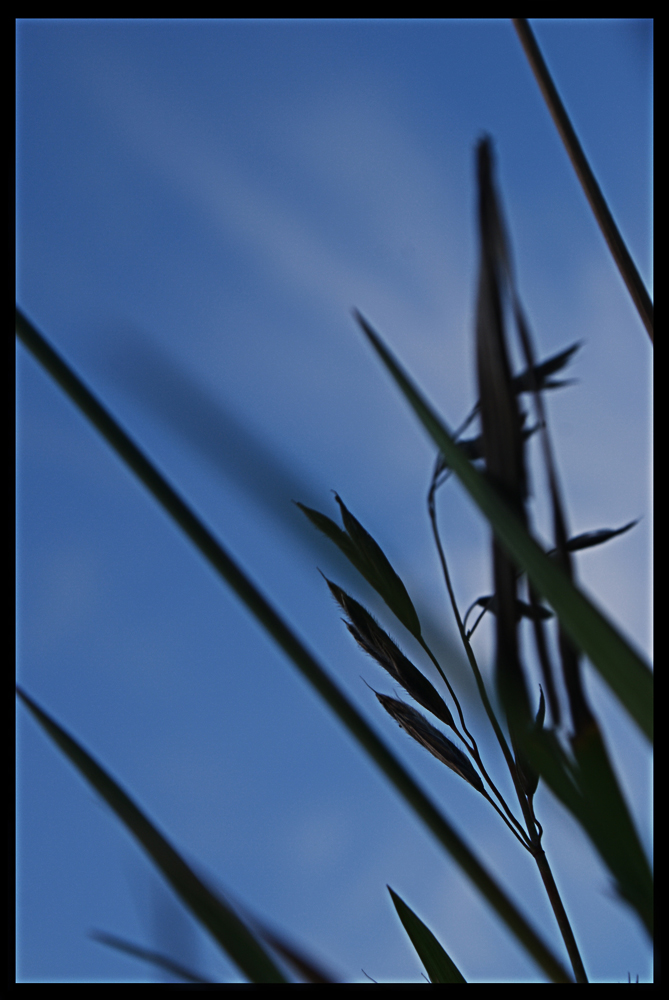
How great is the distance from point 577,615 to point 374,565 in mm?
232

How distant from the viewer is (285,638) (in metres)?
0.18

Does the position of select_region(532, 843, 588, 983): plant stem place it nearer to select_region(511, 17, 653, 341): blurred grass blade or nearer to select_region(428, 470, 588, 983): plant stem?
select_region(428, 470, 588, 983): plant stem

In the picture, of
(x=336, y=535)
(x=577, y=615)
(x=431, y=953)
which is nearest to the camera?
(x=577, y=615)

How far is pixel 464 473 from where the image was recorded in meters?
0.18

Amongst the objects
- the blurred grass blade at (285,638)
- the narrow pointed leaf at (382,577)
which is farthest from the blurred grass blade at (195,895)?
the narrow pointed leaf at (382,577)

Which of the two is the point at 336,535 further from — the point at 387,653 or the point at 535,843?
the point at 535,843

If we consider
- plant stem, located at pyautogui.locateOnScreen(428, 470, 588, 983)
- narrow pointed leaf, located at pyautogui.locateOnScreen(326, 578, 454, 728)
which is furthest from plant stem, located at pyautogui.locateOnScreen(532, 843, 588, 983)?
narrow pointed leaf, located at pyautogui.locateOnScreen(326, 578, 454, 728)

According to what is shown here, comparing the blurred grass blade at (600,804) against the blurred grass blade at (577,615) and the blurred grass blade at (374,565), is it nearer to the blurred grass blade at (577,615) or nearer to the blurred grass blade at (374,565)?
the blurred grass blade at (577,615)

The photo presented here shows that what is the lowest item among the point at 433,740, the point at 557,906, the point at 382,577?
the point at 557,906

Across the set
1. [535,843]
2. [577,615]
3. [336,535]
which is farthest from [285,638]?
[535,843]

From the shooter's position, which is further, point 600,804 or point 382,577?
point 382,577
